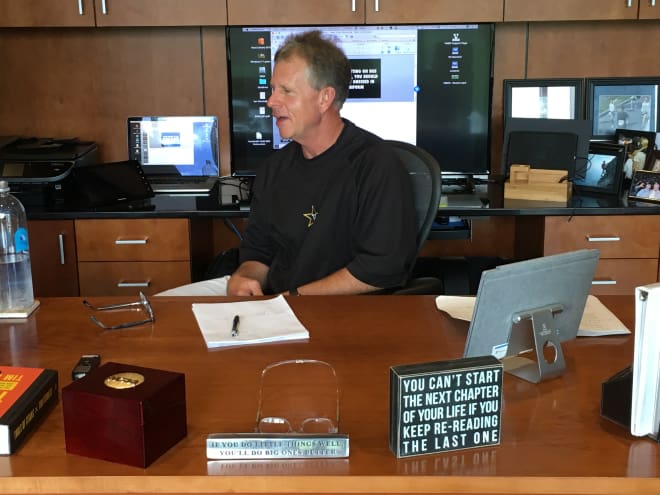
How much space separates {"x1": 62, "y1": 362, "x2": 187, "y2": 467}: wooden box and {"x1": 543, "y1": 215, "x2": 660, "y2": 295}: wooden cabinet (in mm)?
2164

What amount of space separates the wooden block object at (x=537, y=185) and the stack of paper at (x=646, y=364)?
1968 millimetres

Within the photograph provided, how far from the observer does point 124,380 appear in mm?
1187

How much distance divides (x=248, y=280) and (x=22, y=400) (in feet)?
4.00

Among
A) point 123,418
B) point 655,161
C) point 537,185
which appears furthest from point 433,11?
point 123,418

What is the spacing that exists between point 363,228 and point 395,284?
0.19 m

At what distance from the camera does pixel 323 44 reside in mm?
2412

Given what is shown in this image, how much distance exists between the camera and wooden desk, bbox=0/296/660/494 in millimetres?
1096

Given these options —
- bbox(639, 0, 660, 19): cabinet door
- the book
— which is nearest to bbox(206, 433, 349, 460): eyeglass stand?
the book

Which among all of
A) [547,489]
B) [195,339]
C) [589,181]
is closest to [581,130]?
[589,181]

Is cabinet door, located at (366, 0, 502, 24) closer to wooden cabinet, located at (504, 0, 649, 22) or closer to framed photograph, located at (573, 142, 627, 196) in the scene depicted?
wooden cabinet, located at (504, 0, 649, 22)

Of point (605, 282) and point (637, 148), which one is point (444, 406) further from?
point (637, 148)

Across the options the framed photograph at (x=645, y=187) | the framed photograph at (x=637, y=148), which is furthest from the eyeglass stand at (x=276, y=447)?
the framed photograph at (x=637, y=148)

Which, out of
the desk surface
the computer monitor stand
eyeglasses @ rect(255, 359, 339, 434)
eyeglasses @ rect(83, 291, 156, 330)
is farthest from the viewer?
the desk surface

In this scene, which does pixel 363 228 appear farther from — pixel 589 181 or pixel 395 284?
pixel 589 181
